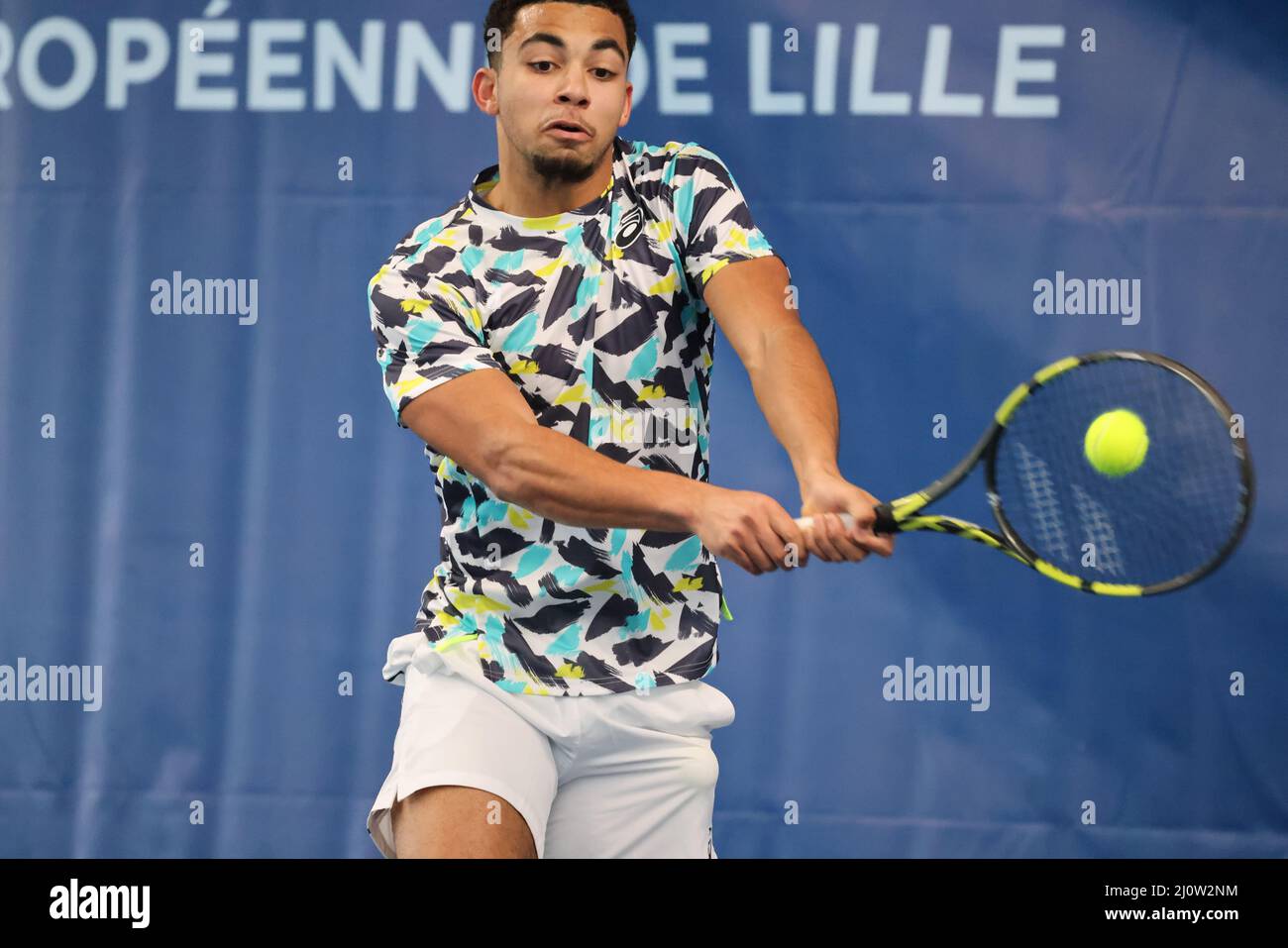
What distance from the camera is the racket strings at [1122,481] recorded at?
8.14 feet

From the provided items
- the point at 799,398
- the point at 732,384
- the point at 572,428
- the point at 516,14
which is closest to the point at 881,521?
the point at 799,398

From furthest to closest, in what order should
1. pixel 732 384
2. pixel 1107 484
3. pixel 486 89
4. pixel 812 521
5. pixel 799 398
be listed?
pixel 732 384, pixel 1107 484, pixel 486 89, pixel 799 398, pixel 812 521

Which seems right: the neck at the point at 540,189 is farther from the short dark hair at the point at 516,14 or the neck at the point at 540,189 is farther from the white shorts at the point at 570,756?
the white shorts at the point at 570,756

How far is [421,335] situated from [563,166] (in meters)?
0.36

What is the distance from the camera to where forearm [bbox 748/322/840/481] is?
2172 mm

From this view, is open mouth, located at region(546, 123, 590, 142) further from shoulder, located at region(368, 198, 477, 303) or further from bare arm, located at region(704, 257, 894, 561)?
bare arm, located at region(704, 257, 894, 561)

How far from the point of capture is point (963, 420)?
3.93m

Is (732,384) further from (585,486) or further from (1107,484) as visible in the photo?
(585,486)

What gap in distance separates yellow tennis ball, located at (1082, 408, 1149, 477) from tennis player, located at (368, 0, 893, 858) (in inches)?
15.2

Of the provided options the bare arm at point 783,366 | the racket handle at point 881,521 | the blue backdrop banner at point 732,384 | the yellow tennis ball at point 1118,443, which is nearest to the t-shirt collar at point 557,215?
the bare arm at point 783,366

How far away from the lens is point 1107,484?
2740 mm
